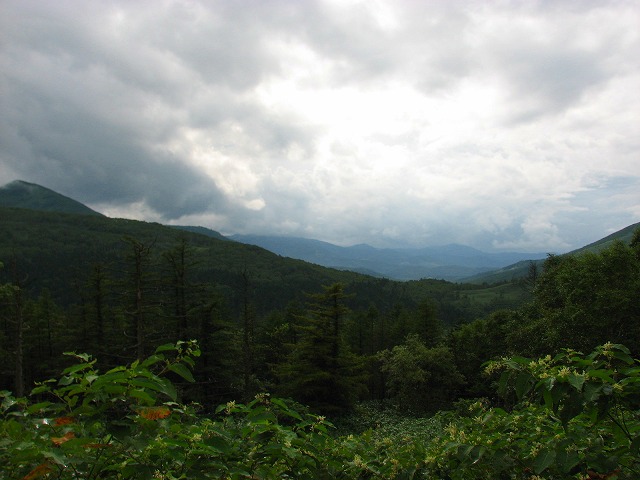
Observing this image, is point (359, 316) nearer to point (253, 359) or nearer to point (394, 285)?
point (253, 359)

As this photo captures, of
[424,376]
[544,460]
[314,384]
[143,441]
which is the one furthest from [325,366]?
[143,441]

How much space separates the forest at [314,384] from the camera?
1970 mm

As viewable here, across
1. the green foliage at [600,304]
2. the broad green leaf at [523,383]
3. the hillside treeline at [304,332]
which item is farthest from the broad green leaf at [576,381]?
the green foliage at [600,304]

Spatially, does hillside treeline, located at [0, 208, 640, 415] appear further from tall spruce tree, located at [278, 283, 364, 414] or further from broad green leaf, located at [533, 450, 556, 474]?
broad green leaf, located at [533, 450, 556, 474]

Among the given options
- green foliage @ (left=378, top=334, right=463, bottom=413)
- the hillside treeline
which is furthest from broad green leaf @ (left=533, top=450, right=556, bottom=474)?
green foliage @ (left=378, top=334, right=463, bottom=413)

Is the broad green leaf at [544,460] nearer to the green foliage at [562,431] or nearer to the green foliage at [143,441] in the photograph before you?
the green foliage at [562,431]

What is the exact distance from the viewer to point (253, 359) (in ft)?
141

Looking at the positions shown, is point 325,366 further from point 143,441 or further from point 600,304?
point 143,441

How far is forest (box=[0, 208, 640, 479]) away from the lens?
197cm

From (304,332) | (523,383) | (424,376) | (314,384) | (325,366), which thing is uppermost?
(523,383)

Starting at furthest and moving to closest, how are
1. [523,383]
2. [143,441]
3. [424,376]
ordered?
[424,376], [523,383], [143,441]

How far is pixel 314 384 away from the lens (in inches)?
1129

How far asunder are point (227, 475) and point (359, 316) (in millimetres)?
60090

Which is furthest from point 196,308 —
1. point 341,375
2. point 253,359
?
point 253,359
